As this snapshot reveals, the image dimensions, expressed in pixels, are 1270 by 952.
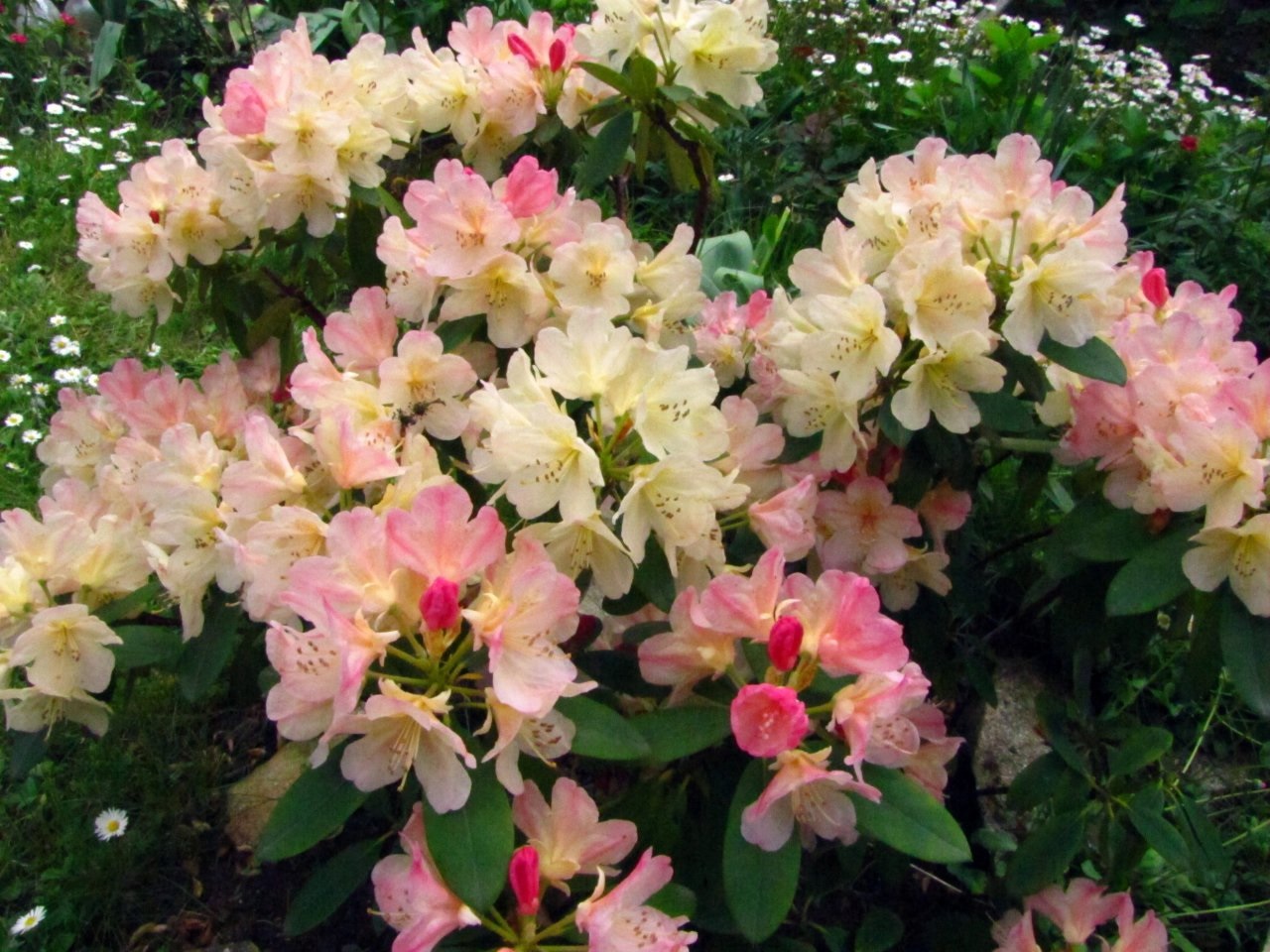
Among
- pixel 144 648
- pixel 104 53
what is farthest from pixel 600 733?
pixel 104 53

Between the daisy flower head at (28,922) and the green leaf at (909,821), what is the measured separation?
1.30 meters

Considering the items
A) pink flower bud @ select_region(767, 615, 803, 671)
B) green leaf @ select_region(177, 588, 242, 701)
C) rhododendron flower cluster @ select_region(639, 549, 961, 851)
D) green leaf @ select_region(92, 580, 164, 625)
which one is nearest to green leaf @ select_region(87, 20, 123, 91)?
green leaf @ select_region(92, 580, 164, 625)

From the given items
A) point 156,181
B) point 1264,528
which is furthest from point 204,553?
point 1264,528

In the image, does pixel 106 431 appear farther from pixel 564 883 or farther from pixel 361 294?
pixel 564 883

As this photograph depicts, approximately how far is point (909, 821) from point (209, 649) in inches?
28.0

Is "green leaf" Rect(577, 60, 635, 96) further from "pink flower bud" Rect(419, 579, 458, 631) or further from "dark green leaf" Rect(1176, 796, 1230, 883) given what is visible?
"dark green leaf" Rect(1176, 796, 1230, 883)

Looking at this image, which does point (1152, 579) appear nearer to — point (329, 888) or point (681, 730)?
point (681, 730)

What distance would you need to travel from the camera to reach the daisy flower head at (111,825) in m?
1.87

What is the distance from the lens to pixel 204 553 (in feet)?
3.82

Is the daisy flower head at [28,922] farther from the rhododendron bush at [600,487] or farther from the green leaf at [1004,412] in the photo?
the green leaf at [1004,412]

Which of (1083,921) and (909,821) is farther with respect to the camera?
(1083,921)

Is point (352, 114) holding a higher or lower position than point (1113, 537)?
higher

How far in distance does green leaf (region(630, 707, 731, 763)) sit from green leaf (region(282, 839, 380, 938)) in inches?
12.5

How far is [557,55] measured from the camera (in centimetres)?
163
